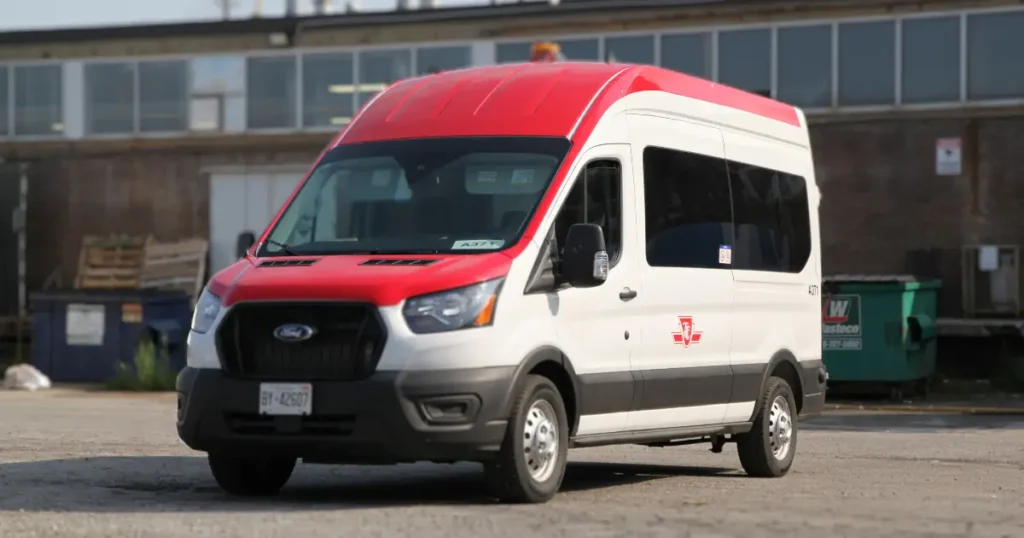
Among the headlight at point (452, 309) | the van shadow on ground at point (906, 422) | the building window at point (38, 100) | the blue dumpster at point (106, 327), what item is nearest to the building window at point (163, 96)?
the building window at point (38, 100)

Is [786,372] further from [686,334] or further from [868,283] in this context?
[868,283]

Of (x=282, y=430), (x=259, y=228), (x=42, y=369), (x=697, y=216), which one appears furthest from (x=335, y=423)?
(x=259, y=228)

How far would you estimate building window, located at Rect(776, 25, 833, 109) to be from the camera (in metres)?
28.3

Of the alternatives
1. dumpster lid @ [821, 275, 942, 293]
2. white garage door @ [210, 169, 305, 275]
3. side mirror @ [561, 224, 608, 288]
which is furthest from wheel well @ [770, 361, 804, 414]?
white garage door @ [210, 169, 305, 275]

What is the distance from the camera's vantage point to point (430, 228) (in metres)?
11.1

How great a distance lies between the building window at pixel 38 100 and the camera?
33500 mm

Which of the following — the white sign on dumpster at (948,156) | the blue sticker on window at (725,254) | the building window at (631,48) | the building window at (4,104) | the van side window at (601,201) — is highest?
the building window at (631,48)

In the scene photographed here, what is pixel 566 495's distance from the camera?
11.4 m

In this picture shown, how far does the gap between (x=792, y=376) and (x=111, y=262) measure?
20075 mm

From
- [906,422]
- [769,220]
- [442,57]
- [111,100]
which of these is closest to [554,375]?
[769,220]

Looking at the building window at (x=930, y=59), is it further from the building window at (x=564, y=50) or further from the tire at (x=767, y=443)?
the tire at (x=767, y=443)

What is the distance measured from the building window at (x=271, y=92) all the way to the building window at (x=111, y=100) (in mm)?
2241

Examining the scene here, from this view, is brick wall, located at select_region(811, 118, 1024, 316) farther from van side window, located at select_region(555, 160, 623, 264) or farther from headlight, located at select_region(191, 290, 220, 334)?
headlight, located at select_region(191, 290, 220, 334)

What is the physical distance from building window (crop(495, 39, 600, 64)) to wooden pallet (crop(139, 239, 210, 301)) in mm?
5925
